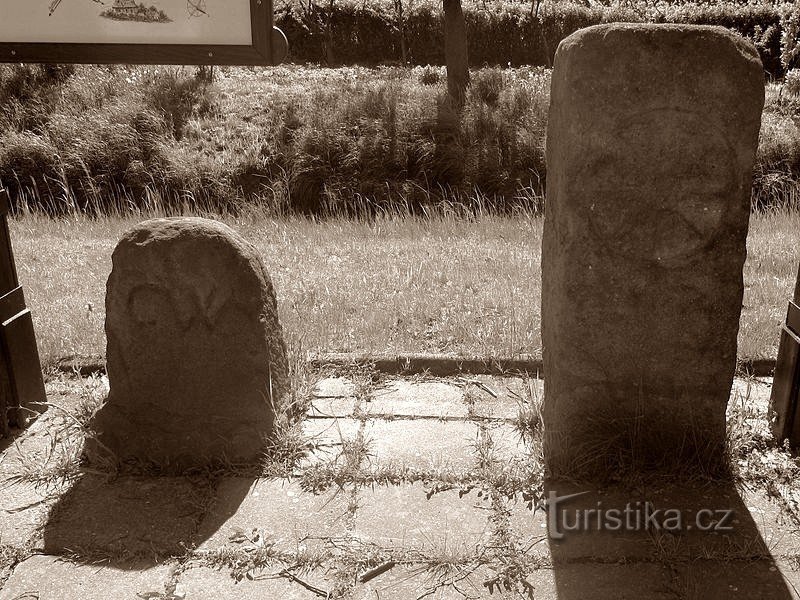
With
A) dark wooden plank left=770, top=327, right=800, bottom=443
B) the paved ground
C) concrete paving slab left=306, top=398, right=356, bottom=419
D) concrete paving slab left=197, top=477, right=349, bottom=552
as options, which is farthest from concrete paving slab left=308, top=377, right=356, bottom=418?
dark wooden plank left=770, top=327, right=800, bottom=443

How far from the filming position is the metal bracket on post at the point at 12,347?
11.9ft

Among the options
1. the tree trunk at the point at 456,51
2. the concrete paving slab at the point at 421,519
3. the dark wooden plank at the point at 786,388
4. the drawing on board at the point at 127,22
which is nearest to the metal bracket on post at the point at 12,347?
the drawing on board at the point at 127,22

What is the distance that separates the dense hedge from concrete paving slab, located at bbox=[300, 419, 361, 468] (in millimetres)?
14635

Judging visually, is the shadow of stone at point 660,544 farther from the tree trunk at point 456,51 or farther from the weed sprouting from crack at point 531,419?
the tree trunk at point 456,51

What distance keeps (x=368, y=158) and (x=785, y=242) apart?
5916mm

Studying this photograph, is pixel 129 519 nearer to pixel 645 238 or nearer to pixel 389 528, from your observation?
pixel 389 528

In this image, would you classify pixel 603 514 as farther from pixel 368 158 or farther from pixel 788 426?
pixel 368 158

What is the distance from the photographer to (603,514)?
300 centimetres

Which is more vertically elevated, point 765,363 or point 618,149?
point 618,149

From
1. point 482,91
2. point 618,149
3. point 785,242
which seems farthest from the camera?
point 482,91

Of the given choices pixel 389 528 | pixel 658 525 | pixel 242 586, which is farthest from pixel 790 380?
pixel 242 586

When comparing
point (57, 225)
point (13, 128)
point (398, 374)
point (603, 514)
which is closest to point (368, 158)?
point (57, 225)

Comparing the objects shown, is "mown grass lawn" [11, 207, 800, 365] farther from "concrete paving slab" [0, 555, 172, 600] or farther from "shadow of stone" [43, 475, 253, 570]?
"concrete paving slab" [0, 555, 172, 600]

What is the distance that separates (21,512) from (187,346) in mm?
896
